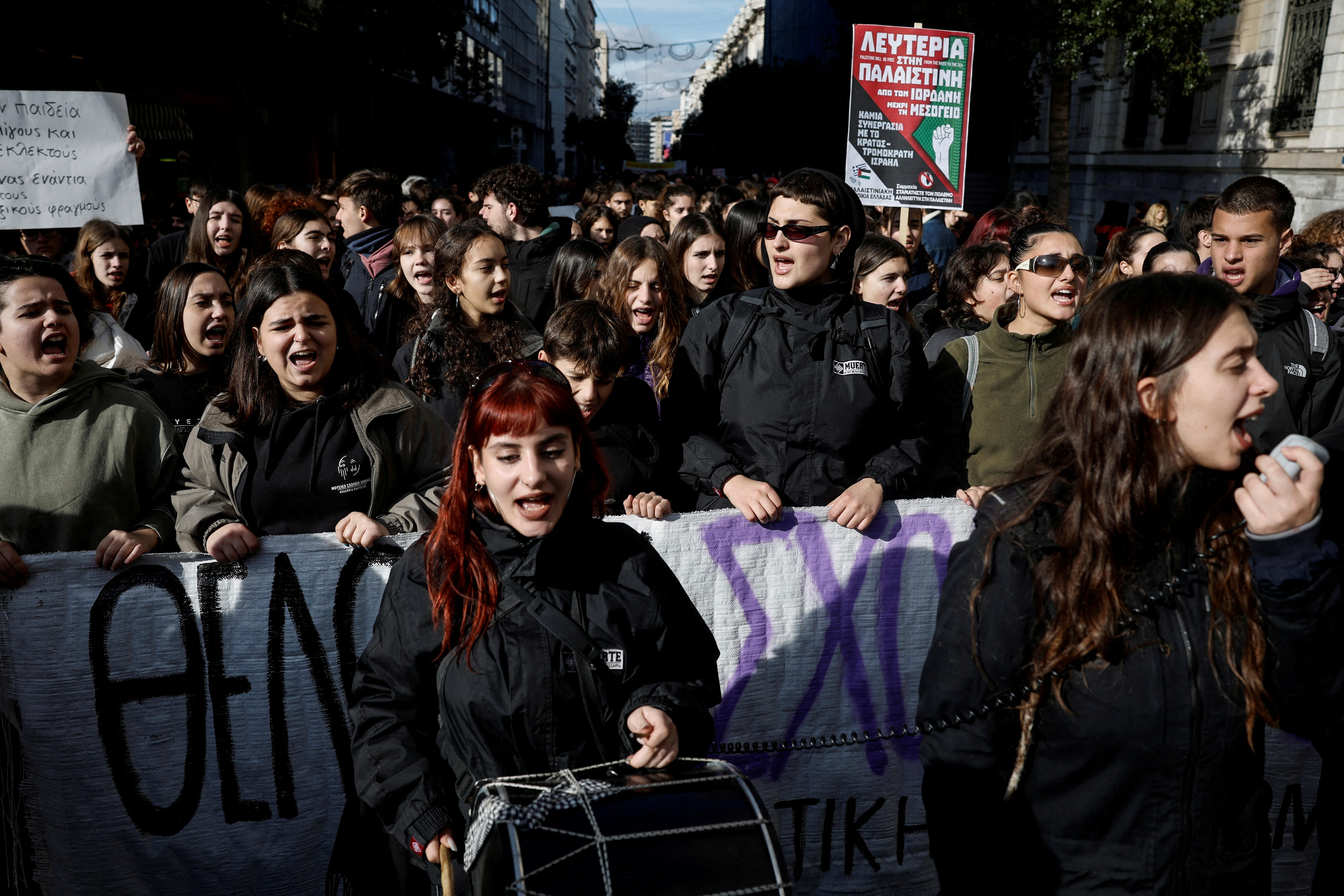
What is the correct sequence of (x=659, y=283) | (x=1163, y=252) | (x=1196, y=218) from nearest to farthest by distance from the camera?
(x=659, y=283)
(x=1163, y=252)
(x=1196, y=218)

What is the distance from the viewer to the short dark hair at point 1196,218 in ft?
20.9

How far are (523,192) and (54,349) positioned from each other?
12.2 feet

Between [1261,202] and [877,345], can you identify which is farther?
[1261,202]

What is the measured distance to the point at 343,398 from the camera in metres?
3.02

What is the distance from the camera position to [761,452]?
3.21m

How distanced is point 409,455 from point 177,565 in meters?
0.72

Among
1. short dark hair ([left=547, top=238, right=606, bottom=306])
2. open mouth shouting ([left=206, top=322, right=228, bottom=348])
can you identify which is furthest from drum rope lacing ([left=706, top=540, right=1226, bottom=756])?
short dark hair ([left=547, top=238, right=606, bottom=306])

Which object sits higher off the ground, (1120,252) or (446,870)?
(1120,252)

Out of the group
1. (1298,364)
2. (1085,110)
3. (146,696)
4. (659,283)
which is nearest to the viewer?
(146,696)

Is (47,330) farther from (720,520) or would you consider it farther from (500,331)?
(720,520)

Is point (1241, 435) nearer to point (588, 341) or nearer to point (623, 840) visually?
point (623, 840)

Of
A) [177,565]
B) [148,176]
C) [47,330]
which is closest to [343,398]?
[177,565]

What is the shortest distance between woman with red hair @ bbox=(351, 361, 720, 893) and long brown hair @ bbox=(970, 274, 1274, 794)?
27.1 inches

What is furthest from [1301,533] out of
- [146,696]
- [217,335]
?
[217,335]
